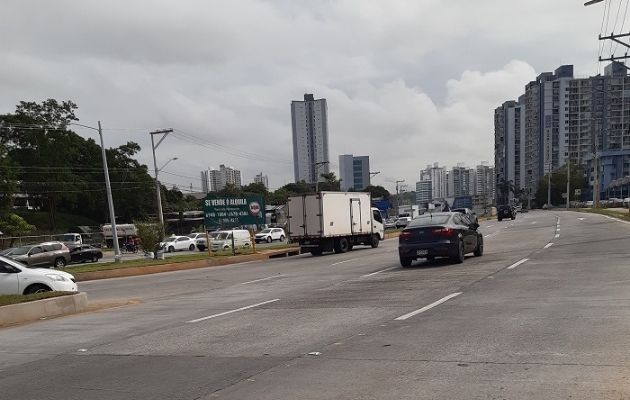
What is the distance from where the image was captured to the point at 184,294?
15.0m

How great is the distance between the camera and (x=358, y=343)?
7.03 m

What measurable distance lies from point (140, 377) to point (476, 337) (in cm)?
413

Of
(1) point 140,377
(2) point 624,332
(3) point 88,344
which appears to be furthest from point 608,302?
(3) point 88,344

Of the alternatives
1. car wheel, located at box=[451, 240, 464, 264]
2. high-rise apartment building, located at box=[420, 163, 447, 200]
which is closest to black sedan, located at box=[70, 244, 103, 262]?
car wheel, located at box=[451, 240, 464, 264]

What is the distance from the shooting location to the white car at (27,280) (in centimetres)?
1320

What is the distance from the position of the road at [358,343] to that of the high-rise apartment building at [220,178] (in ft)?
322

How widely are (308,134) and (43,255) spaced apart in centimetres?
4784

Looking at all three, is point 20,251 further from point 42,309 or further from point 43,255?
point 42,309

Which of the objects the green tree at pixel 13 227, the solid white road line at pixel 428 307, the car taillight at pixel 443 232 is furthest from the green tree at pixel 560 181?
the solid white road line at pixel 428 307

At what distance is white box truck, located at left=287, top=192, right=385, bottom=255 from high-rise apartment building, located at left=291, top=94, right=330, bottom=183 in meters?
43.9

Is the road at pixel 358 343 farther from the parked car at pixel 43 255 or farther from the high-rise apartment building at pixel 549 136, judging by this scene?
the high-rise apartment building at pixel 549 136

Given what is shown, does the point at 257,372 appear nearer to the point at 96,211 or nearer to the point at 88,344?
the point at 88,344

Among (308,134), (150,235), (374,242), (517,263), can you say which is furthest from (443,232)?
(308,134)

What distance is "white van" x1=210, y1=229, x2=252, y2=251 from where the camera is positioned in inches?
1577
